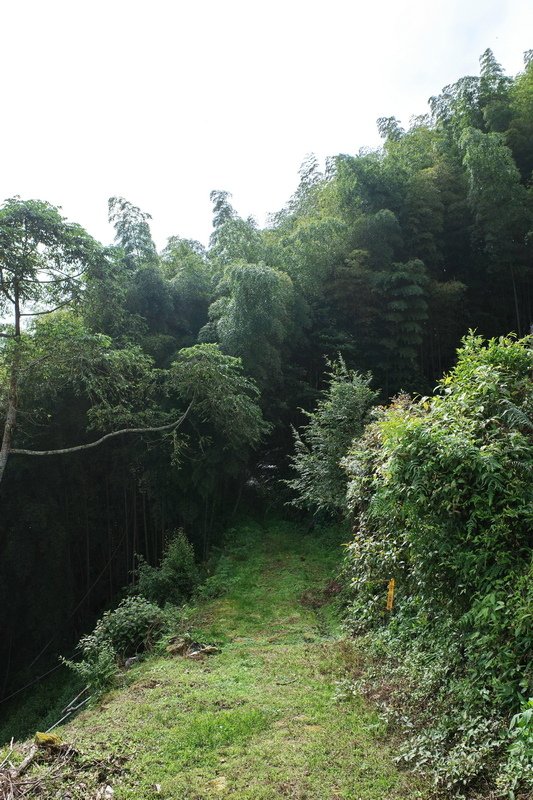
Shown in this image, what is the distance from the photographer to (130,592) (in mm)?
8258

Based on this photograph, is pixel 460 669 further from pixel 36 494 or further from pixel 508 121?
pixel 508 121

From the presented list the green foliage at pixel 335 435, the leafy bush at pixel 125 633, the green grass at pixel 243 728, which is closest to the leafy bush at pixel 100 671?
the leafy bush at pixel 125 633

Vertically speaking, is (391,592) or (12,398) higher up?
(12,398)

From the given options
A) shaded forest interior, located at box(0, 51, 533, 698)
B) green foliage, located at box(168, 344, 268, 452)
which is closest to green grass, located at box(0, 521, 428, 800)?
green foliage, located at box(168, 344, 268, 452)

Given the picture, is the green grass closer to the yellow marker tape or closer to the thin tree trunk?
the yellow marker tape

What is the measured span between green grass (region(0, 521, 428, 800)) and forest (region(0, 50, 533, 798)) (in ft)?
1.02

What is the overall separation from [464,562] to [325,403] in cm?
460

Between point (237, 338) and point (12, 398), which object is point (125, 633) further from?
point (237, 338)

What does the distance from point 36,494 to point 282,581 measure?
5.08m

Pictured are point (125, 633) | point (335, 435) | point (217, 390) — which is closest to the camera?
point (125, 633)

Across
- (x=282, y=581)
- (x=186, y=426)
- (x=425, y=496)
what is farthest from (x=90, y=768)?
(x=186, y=426)

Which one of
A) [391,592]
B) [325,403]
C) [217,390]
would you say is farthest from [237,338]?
[391,592]

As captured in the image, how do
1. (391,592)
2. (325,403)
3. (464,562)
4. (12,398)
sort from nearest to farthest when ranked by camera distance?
1. (464,562)
2. (391,592)
3. (12,398)
4. (325,403)

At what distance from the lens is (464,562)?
2918mm
